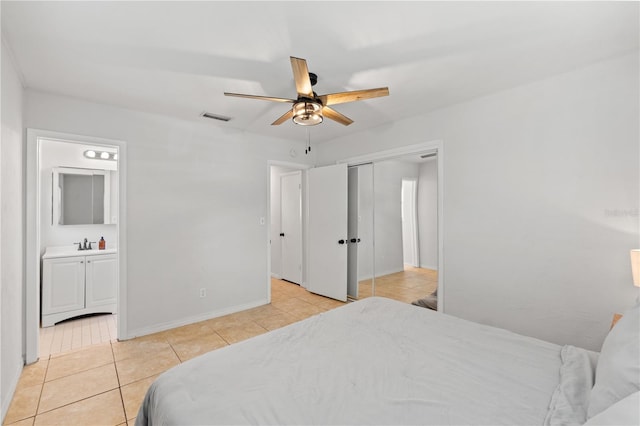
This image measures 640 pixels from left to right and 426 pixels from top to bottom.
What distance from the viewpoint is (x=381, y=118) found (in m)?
3.69

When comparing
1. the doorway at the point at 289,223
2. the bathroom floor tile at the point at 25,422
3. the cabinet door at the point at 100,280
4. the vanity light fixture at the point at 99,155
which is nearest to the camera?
the bathroom floor tile at the point at 25,422

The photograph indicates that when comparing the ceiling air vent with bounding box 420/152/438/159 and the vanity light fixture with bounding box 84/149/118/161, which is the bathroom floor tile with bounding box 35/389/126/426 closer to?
the vanity light fixture with bounding box 84/149/118/161

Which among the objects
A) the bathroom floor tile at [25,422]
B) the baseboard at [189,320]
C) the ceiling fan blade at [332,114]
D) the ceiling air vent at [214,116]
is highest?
the ceiling air vent at [214,116]

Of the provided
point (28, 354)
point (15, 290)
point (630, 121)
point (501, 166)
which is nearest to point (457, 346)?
point (501, 166)

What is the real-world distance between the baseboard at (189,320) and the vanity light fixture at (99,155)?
102 inches

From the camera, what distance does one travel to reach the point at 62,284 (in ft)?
11.7

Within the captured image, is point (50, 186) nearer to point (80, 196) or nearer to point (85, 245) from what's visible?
point (80, 196)

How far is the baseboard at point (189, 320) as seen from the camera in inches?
128

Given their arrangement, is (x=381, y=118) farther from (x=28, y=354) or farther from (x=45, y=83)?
(x=28, y=354)

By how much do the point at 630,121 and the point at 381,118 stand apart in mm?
2227

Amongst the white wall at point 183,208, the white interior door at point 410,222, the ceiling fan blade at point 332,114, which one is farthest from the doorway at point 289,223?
the ceiling fan blade at point 332,114

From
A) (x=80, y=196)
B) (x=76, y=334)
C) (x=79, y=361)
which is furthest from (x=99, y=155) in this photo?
(x=79, y=361)

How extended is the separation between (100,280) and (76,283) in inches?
9.6

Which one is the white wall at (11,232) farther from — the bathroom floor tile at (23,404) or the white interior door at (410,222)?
the white interior door at (410,222)
